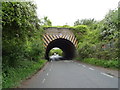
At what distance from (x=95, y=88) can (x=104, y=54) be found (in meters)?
12.3

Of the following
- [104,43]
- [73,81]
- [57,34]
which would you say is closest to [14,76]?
[73,81]

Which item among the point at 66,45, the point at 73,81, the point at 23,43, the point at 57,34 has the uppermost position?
the point at 57,34

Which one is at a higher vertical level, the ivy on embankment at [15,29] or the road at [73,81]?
the ivy on embankment at [15,29]

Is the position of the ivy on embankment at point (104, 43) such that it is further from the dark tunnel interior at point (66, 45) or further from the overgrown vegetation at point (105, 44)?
the dark tunnel interior at point (66, 45)

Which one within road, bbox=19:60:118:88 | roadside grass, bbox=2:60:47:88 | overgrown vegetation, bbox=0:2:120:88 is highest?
overgrown vegetation, bbox=0:2:120:88

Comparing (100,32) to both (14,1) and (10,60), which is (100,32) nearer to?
(10,60)

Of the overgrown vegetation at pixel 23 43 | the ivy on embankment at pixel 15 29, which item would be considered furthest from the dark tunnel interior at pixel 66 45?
the ivy on embankment at pixel 15 29

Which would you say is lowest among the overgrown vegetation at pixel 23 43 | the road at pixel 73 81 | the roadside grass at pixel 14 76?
the road at pixel 73 81

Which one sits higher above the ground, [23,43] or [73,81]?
[23,43]

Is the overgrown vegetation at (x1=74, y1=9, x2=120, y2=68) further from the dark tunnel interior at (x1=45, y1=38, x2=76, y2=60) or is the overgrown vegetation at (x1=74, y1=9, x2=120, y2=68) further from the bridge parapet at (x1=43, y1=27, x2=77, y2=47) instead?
the dark tunnel interior at (x1=45, y1=38, x2=76, y2=60)

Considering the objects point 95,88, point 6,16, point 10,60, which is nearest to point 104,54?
point 10,60

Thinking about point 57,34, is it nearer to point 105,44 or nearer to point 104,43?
point 104,43

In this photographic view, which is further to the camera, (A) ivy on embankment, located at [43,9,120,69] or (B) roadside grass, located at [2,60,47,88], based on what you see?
(A) ivy on embankment, located at [43,9,120,69]

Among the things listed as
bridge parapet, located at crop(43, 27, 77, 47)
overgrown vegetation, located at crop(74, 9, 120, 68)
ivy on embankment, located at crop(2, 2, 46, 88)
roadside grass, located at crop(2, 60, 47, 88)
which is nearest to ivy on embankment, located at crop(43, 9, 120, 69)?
overgrown vegetation, located at crop(74, 9, 120, 68)
